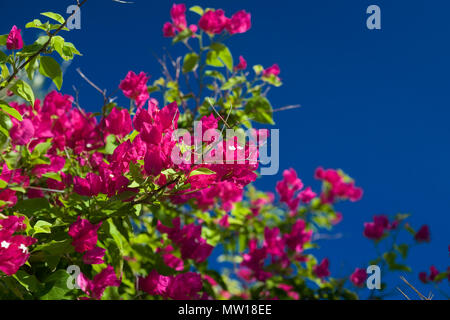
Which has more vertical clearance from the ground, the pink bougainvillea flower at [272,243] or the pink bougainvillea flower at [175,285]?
the pink bougainvillea flower at [272,243]

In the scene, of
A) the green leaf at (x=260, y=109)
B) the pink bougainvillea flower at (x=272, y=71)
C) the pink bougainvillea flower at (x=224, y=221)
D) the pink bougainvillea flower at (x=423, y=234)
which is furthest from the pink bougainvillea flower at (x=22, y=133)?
the pink bougainvillea flower at (x=423, y=234)

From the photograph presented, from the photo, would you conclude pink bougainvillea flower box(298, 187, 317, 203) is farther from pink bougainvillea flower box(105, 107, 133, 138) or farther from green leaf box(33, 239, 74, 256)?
green leaf box(33, 239, 74, 256)

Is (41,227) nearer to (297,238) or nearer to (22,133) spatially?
(22,133)

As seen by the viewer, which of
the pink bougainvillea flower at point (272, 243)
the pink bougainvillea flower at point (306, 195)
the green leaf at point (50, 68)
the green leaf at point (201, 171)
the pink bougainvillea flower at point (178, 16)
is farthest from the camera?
the pink bougainvillea flower at point (306, 195)

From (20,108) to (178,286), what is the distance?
825 mm

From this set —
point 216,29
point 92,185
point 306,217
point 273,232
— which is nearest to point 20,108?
point 92,185

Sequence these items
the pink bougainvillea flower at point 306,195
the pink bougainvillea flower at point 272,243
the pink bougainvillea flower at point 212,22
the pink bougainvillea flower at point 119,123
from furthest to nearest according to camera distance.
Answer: the pink bougainvillea flower at point 306,195 → the pink bougainvillea flower at point 272,243 → the pink bougainvillea flower at point 212,22 → the pink bougainvillea flower at point 119,123

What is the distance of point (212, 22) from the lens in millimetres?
1765

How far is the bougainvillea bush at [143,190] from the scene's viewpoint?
0.96 meters

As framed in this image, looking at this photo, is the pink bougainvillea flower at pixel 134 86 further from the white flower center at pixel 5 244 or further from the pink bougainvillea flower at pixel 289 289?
Result: the pink bougainvillea flower at pixel 289 289

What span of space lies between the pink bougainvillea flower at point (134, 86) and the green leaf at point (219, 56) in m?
0.34

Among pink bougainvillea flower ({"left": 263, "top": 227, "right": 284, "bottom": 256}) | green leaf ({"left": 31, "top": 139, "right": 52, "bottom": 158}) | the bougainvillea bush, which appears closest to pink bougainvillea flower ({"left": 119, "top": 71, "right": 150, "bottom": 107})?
the bougainvillea bush
